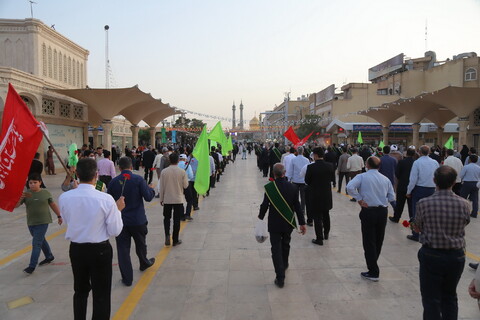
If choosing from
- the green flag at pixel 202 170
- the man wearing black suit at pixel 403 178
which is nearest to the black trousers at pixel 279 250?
the green flag at pixel 202 170

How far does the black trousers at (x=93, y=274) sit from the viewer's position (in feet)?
10.2

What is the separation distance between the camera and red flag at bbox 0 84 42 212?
383cm

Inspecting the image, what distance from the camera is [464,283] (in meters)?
4.62

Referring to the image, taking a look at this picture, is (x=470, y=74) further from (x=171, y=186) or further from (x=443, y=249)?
(x=443, y=249)

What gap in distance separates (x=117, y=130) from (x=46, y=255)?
108ft

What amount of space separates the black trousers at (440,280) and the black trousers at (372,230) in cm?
161

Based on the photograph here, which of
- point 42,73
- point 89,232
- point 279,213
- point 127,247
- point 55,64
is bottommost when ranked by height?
point 127,247

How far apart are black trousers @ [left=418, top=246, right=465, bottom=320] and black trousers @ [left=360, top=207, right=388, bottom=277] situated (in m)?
1.61

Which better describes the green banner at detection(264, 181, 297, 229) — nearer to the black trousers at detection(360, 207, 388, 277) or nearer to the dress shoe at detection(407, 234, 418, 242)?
the black trousers at detection(360, 207, 388, 277)

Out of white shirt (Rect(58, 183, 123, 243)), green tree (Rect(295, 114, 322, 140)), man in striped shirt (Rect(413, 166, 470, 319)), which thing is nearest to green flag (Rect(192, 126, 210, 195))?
white shirt (Rect(58, 183, 123, 243))

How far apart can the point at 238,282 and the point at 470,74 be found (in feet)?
132

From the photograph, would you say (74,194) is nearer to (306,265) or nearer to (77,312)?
(77,312)

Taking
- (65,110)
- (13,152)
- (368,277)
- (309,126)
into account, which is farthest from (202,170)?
(309,126)

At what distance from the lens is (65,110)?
67.7 ft
